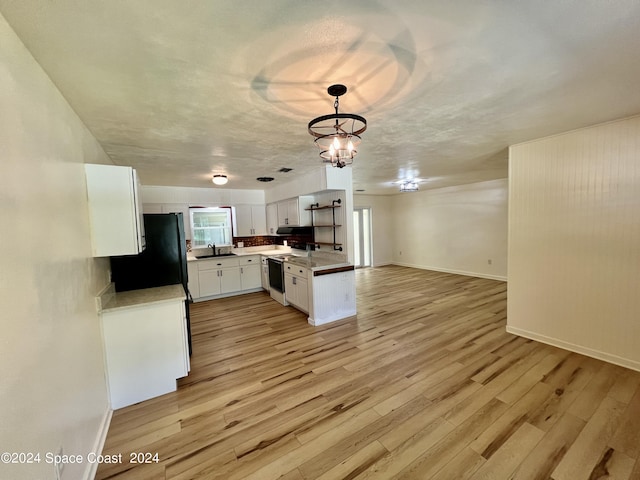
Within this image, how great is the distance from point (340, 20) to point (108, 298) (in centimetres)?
296

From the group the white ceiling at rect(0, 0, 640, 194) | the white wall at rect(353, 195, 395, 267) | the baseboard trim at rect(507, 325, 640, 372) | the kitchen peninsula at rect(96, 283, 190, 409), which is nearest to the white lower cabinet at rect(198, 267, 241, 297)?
the kitchen peninsula at rect(96, 283, 190, 409)

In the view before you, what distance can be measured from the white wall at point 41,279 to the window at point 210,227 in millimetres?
4198

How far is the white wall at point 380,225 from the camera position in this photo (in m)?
8.67

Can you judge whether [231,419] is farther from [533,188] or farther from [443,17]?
[533,188]

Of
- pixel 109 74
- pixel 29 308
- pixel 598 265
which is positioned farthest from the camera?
pixel 598 265

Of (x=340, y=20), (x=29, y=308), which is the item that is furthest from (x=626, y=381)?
(x=29, y=308)

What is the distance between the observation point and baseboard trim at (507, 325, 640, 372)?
8.87 feet

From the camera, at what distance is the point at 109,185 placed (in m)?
2.20

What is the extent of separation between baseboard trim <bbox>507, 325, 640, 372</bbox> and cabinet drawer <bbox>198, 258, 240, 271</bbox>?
16.7ft

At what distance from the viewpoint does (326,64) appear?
1.53 meters

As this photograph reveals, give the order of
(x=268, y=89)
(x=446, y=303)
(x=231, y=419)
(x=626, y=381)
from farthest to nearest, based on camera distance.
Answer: (x=446, y=303) → (x=626, y=381) → (x=231, y=419) → (x=268, y=89)

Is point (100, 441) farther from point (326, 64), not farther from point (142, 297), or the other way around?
point (326, 64)

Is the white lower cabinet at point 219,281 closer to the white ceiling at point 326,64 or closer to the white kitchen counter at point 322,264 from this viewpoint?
the white kitchen counter at point 322,264

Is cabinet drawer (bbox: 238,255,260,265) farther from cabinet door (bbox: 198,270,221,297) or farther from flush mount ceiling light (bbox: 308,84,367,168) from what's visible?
flush mount ceiling light (bbox: 308,84,367,168)
